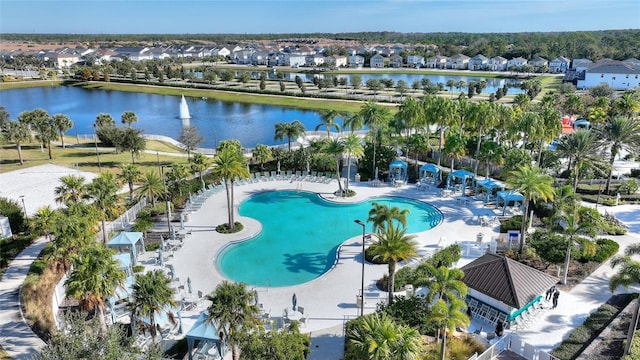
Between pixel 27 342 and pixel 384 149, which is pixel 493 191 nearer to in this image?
pixel 384 149

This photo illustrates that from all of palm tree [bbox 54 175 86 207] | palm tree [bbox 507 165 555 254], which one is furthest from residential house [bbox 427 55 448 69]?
palm tree [bbox 54 175 86 207]

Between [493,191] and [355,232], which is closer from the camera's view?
[355,232]

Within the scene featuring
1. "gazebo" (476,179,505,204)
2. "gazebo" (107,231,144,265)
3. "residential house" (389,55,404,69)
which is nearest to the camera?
"gazebo" (107,231,144,265)

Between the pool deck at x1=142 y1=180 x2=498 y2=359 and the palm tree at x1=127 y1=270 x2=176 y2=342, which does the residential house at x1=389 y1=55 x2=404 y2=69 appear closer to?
the pool deck at x1=142 y1=180 x2=498 y2=359

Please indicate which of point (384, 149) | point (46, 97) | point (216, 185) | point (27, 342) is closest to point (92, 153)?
point (216, 185)

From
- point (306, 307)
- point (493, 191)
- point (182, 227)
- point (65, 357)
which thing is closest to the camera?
point (65, 357)

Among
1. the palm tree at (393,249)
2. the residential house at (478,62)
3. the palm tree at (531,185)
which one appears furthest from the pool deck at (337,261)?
the residential house at (478,62)
